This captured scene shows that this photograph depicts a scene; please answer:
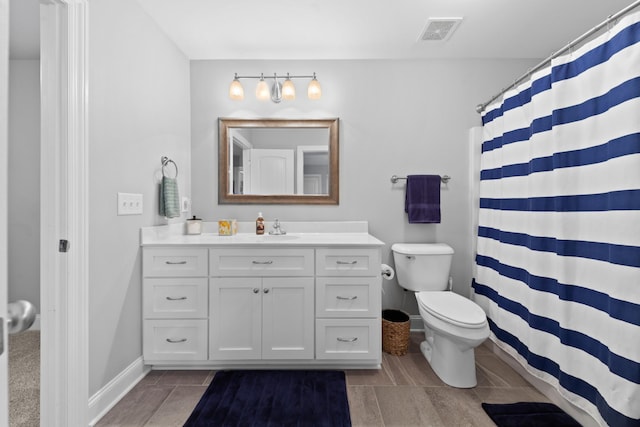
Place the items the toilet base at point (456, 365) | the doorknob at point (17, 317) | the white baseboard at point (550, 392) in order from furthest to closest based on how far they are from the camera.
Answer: the toilet base at point (456, 365) → the white baseboard at point (550, 392) → the doorknob at point (17, 317)

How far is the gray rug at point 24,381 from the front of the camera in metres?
1.55

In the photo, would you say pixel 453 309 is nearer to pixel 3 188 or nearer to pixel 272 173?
pixel 272 173

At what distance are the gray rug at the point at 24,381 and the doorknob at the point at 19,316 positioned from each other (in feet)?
5.32

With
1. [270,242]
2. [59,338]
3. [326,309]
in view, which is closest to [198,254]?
[270,242]

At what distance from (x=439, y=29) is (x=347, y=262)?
5.68 feet

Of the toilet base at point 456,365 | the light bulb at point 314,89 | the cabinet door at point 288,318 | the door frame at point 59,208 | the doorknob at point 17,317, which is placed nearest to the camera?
the doorknob at point 17,317

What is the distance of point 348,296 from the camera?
1.97 metres

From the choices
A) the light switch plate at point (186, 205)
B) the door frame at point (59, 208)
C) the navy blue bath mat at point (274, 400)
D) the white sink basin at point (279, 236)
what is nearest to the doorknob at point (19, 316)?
the door frame at point (59, 208)

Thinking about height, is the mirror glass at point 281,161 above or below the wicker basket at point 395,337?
above

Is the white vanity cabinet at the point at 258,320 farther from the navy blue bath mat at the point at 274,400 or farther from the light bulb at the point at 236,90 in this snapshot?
the light bulb at the point at 236,90

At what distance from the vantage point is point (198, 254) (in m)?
1.95

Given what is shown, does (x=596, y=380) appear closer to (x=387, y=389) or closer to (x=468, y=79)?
(x=387, y=389)

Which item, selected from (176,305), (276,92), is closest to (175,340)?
(176,305)

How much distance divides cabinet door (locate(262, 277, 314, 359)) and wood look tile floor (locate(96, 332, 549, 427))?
38cm
